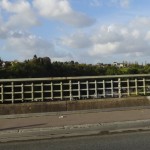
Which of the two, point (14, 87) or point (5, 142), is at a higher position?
point (14, 87)

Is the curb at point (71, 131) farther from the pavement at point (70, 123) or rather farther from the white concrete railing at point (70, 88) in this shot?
the white concrete railing at point (70, 88)

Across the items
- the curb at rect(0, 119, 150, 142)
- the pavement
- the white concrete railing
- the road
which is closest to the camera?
the road

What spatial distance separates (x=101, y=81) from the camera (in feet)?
66.4

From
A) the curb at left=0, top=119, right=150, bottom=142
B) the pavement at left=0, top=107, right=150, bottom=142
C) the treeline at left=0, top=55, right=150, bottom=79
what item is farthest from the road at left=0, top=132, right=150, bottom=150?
the treeline at left=0, top=55, right=150, bottom=79

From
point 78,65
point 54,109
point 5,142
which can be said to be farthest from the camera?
point 78,65

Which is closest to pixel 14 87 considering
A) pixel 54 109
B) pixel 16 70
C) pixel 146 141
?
pixel 54 109

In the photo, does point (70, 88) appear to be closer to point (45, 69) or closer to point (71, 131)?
point (71, 131)

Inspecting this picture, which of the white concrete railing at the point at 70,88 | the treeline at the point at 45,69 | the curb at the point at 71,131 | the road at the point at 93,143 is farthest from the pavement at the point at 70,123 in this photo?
the treeline at the point at 45,69

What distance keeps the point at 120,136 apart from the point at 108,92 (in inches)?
333

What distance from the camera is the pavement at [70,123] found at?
12.7m

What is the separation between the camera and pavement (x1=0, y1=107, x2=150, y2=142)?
1274 cm

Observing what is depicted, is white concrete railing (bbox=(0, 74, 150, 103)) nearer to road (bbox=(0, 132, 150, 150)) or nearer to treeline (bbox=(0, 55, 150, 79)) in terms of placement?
road (bbox=(0, 132, 150, 150))

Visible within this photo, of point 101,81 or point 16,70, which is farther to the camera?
point 16,70

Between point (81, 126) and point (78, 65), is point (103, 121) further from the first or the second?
point (78, 65)
